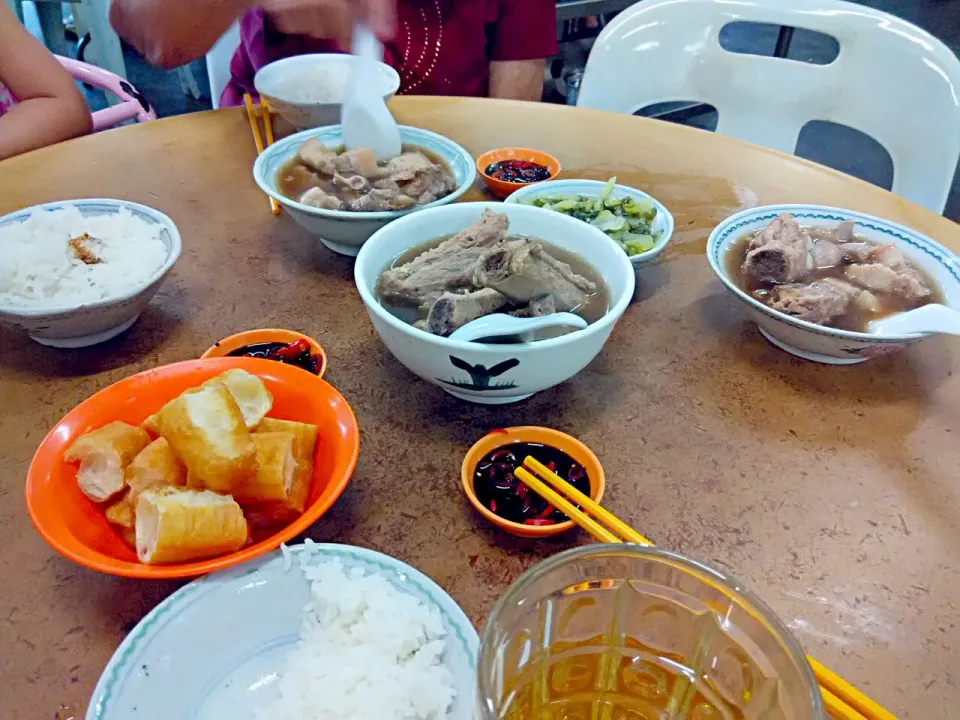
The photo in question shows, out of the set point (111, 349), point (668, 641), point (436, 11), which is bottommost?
point (111, 349)

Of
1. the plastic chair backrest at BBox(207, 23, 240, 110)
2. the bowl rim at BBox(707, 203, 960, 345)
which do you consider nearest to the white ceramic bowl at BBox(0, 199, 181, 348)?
the bowl rim at BBox(707, 203, 960, 345)

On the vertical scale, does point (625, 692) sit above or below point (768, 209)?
below

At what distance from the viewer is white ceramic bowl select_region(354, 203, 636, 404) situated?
A: 943 mm

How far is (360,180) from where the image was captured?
4.93 ft

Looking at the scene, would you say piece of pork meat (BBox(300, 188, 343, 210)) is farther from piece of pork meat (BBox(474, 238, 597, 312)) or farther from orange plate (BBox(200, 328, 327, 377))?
piece of pork meat (BBox(474, 238, 597, 312))

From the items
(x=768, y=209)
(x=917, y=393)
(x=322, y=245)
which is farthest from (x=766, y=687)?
(x=322, y=245)

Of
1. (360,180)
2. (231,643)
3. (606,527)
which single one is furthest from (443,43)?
(231,643)

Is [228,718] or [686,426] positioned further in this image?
[686,426]

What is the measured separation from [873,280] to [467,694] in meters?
1.01

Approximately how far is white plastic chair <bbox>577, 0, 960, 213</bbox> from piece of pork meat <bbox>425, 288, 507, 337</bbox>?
4.26ft

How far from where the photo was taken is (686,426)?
107 cm

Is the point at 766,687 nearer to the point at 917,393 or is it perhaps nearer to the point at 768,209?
the point at 917,393

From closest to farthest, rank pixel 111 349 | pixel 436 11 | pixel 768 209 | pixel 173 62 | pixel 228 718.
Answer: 1. pixel 228 718
2. pixel 111 349
3. pixel 768 209
4. pixel 173 62
5. pixel 436 11

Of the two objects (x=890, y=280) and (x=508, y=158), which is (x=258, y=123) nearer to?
(x=508, y=158)
